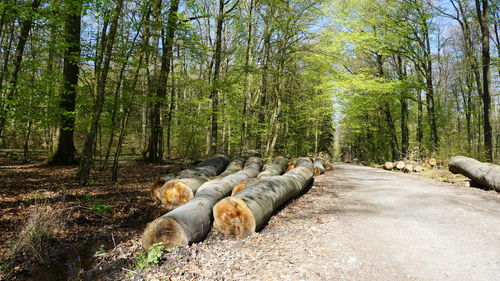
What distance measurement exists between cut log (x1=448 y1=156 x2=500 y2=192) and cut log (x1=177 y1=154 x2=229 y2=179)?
8492mm

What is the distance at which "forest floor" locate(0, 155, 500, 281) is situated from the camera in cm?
329

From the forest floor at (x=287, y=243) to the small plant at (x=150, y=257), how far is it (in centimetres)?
4

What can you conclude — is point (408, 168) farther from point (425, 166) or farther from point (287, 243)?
point (287, 243)

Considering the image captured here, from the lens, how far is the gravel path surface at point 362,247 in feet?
10.5

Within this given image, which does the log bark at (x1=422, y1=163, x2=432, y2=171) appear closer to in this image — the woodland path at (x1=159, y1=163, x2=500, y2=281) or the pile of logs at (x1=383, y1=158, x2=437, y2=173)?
the pile of logs at (x1=383, y1=158, x2=437, y2=173)

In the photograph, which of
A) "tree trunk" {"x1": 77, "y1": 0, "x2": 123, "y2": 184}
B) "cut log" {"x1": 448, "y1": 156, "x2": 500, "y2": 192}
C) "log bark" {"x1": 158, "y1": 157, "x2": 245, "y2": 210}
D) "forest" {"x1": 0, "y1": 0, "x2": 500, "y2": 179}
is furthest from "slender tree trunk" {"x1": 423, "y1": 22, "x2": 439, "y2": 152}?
"tree trunk" {"x1": 77, "y1": 0, "x2": 123, "y2": 184}

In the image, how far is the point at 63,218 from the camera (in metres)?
4.61

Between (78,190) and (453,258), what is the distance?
26.6 feet

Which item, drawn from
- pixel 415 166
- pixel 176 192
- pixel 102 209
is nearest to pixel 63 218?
pixel 102 209

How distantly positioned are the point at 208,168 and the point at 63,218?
5139 mm

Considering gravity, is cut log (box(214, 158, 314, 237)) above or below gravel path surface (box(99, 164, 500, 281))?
above

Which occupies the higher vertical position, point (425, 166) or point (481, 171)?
point (481, 171)

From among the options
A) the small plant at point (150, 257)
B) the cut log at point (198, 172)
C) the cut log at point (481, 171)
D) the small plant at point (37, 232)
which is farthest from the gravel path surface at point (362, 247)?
the cut log at point (198, 172)

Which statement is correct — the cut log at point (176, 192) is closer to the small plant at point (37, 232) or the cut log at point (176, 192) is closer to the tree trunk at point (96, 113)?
the small plant at point (37, 232)
